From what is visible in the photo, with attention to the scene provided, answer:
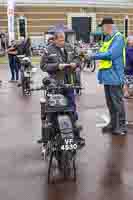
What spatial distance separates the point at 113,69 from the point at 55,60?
1.55 m

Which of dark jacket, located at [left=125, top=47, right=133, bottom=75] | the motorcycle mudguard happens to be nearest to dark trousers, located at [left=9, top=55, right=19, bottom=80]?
dark jacket, located at [left=125, top=47, right=133, bottom=75]

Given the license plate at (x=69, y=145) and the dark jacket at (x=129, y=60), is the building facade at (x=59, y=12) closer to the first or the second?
the dark jacket at (x=129, y=60)

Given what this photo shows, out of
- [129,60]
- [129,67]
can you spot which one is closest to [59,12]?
[129,67]

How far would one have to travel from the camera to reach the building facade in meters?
44.5

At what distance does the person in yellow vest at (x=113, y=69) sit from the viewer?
830 centimetres

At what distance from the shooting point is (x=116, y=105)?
870 centimetres

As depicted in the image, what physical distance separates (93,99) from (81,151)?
20.0ft

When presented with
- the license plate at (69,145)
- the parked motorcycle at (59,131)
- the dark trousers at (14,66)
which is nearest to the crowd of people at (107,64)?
the parked motorcycle at (59,131)

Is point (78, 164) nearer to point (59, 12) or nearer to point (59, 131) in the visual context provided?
point (59, 131)

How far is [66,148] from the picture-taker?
6.08 metres

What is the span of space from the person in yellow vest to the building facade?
118 ft


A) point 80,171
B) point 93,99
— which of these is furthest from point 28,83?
point 80,171

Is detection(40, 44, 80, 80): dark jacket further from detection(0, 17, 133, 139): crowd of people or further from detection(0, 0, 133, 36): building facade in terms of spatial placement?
detection(0, 0, 133, 36): building facade

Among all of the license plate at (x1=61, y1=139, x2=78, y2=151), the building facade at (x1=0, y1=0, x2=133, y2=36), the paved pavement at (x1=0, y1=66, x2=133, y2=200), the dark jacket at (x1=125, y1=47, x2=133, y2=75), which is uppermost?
the building facade at (x1=0, y1=0, x2=133, y2=36)
